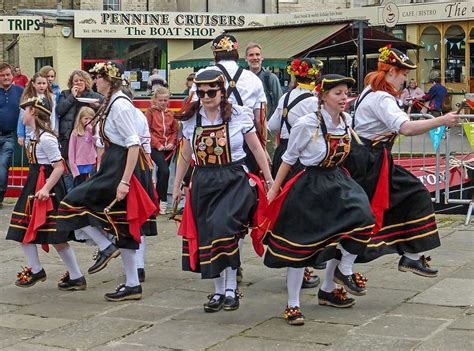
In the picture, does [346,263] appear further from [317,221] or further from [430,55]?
[430,55]

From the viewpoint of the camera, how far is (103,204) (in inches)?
314

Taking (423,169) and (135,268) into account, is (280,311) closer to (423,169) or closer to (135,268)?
(135,268)

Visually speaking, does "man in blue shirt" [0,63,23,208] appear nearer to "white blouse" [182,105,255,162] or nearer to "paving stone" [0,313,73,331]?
"paving stone" [0,313,73,331]

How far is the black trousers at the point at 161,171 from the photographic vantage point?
42.5 ft

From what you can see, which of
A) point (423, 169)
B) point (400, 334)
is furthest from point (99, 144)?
point (423, 169)

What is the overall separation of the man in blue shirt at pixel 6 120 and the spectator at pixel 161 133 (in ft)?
7.67

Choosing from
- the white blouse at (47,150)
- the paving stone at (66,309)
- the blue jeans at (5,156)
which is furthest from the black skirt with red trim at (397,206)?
the blue jeans at (5,156)

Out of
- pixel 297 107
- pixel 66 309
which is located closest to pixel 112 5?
pixel 297 107

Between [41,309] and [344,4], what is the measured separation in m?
34.0

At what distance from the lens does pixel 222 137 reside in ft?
24.6

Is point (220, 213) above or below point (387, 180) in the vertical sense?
below

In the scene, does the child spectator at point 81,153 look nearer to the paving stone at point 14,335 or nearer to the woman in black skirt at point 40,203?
the woman in black skirt at point 40,203

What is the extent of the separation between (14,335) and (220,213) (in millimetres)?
1700

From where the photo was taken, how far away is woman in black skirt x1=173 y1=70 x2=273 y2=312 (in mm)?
7359
